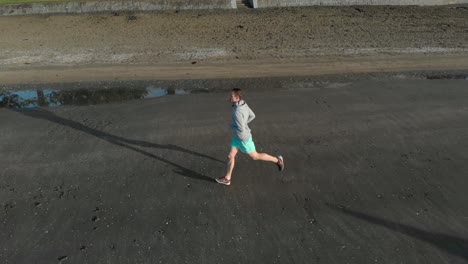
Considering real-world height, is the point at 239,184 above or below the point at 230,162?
below

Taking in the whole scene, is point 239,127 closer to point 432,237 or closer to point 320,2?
point 432,237

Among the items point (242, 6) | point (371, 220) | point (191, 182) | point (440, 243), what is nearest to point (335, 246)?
point (371, 220)

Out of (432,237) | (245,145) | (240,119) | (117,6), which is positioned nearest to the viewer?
(432,237)

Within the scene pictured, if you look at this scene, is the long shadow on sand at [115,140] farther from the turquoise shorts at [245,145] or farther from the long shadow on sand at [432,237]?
the long shadow on sand at [432,237]

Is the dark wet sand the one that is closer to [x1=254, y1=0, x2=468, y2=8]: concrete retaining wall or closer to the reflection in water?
the reflection in water

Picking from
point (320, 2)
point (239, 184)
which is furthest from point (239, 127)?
point (320, 2)

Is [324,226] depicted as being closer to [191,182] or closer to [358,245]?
[358,245]

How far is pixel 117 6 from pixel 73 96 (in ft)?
34.1

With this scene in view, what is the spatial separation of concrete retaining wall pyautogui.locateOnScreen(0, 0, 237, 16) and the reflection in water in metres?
9.60

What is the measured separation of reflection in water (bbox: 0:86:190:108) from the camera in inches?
436

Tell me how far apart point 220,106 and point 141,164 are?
3165mm

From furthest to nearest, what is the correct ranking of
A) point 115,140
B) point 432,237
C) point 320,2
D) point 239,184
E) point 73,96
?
point 320,2
point 73,96
point 115,140
point 239,184
point 432,237

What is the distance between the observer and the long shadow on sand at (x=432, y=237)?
5.48 m

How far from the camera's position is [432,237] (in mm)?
5734
